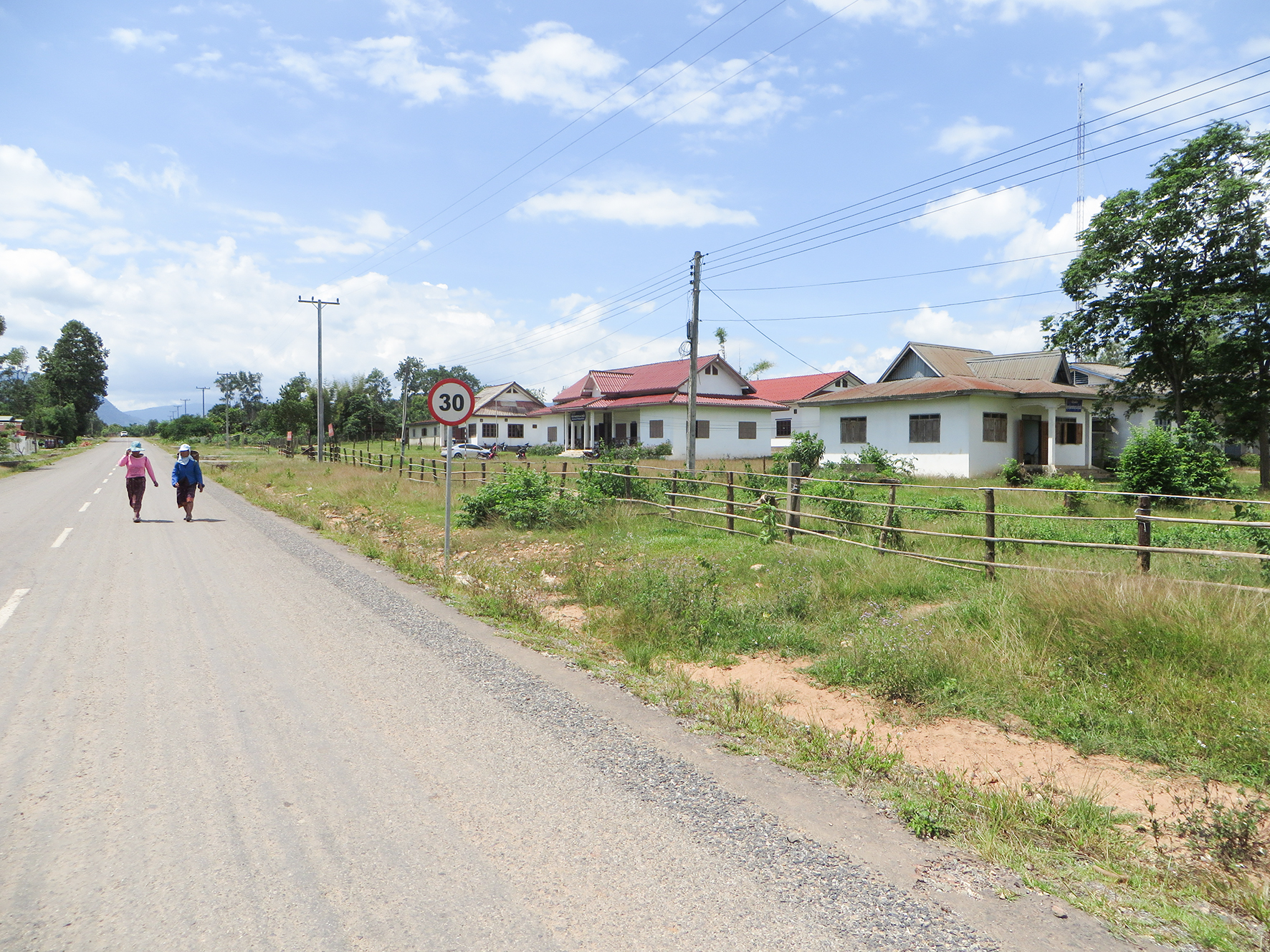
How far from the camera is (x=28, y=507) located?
18.2 metres

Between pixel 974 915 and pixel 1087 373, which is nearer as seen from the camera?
pixel 974 915

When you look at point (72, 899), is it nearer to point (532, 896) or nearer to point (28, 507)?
point (532, 896)

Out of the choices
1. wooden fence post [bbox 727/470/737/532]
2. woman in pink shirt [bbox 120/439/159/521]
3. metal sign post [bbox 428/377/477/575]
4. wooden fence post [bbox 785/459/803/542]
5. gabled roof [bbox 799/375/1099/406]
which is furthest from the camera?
gabled roof [bbox 799/375/1099/406]

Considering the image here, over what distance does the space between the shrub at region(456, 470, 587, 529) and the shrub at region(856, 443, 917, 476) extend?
1425 centimetres

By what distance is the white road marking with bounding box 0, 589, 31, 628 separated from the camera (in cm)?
736

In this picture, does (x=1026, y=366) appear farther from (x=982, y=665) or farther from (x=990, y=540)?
(x=982, y=665)

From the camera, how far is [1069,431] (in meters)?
31.0

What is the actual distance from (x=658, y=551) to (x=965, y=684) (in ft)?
22.4

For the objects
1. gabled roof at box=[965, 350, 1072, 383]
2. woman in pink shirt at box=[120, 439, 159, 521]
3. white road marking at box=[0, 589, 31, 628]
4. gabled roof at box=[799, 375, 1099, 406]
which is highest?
gabled roof at box=[965, 350, 1072, 383]

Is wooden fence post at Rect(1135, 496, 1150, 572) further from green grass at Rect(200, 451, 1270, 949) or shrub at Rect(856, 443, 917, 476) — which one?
shrub at Rect(856, 443, 917, 476)

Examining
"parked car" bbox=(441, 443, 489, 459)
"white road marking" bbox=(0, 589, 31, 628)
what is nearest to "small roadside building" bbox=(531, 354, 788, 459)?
"parked car" bbox=(441, 443, 489, 459)

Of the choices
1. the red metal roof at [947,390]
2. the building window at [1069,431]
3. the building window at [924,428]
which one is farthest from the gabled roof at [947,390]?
the building window at [1069,431]

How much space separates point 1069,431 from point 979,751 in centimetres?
3029

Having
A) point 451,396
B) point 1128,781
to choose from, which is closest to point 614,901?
point 1128,781
